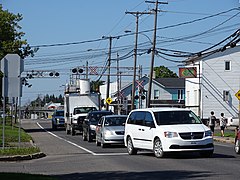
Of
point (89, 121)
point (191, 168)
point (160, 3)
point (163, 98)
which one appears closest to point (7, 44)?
point (160, 3)

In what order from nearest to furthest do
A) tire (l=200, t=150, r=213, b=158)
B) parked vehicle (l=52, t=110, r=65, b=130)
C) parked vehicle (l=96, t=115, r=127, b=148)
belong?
tire (l=200, t=150, r=213, b=158), parked vehicle (l=96, t=115, r=127, b=148), parked vehicle (l=52, t=110, r=65, b=130)

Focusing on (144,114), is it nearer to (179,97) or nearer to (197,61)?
(197,61)

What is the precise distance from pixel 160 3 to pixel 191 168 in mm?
30142

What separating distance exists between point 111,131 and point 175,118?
7127 mm

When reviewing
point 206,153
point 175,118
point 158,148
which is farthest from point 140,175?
point 175,118

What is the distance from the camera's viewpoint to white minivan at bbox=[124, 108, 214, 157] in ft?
65.0

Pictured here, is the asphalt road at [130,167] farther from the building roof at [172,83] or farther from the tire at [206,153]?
the building roof at [172,83]

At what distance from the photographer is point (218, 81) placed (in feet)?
209

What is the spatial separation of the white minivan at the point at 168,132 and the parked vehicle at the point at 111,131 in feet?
14.7

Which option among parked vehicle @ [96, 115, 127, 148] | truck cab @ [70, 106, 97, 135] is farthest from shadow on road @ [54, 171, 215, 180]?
truck cab @ [70, 106, 97, 135]

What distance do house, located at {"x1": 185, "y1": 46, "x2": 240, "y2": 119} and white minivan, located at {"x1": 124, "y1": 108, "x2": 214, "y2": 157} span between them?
41.8 m

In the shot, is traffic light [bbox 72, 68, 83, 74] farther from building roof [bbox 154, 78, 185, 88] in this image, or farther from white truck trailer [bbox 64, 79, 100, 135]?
building roof [bbox 154, 78, 185, 88]

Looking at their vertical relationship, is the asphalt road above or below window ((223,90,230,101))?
below

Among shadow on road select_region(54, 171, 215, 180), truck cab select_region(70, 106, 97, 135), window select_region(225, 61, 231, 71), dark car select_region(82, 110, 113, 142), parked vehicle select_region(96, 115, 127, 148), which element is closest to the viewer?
shadow on road select_region(54, 171, 215, 180)
